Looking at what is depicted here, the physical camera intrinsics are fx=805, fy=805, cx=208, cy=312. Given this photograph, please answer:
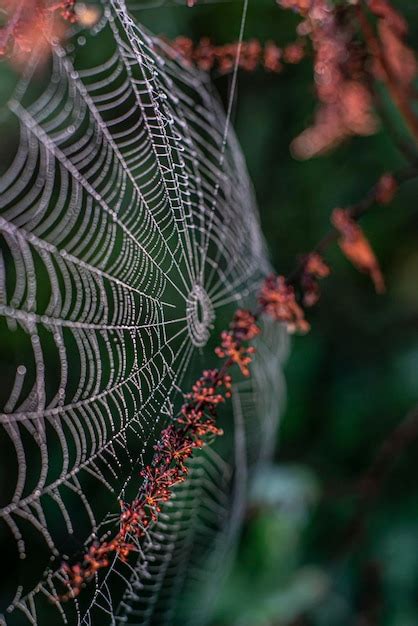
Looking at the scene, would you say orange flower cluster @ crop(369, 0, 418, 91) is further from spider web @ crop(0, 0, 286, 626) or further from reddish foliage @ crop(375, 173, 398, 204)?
spider web @ crop(0, 0, 286, 626)

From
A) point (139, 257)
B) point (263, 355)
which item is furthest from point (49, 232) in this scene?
point (263, 355)

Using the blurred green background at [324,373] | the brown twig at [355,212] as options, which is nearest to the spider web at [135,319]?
the blurred green background at [324,373]

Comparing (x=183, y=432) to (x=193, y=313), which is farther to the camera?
(x=193, y=313)

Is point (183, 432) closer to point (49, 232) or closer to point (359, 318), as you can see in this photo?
point (49, 232)

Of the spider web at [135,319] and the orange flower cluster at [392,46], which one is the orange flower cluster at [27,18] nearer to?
the spider web at [135,319]

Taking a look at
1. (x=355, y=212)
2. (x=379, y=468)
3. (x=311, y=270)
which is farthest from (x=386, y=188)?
(x=379, y=468)
